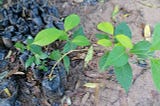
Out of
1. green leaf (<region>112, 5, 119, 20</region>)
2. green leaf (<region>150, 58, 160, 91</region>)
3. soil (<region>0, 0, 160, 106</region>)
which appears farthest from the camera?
green leaf (<region>112, 5, 119, 20</region>)

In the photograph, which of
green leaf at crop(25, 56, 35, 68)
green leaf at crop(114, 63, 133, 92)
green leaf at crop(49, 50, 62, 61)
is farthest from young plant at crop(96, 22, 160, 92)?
green leaf at crop(25, 56, 35, 68)

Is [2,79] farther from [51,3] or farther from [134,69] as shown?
[134,69]

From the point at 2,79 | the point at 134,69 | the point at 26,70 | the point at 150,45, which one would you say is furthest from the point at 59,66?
the point at 150,45

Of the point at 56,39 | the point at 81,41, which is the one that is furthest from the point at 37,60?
the point at 81,41

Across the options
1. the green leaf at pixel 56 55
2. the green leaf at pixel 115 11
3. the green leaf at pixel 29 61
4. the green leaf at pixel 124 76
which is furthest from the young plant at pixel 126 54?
the green leaf at pixel 115 11

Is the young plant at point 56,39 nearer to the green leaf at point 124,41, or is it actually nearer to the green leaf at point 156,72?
the green leaf at point 124,41

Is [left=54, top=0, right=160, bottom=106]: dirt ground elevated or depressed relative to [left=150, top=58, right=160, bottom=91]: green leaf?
depressed

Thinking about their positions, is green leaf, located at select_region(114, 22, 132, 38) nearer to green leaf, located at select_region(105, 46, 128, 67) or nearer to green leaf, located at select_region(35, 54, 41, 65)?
green leaf, located at select_region(105, 46, 128, 67)
